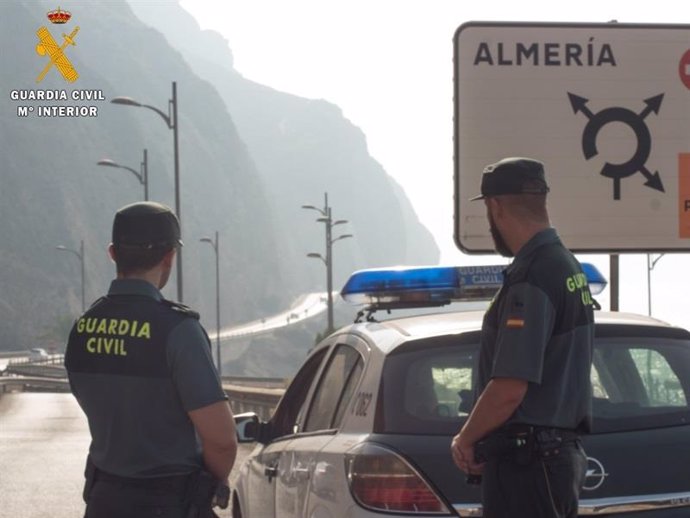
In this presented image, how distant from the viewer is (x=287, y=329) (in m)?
154

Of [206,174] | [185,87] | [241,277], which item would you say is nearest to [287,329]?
[241,277]

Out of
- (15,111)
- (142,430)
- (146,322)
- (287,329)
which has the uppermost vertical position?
(15,111)

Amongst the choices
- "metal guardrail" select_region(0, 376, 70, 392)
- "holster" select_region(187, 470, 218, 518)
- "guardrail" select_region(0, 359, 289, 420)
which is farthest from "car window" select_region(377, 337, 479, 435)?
"metal guardrail" select_region(0, 376, 70, 392)

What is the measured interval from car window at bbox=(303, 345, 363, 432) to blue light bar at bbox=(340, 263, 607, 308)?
307mm

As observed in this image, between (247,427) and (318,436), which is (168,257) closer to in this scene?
(318,436)

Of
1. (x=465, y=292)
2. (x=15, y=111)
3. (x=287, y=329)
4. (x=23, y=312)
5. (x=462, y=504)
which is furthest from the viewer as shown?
(x=287, y=329)

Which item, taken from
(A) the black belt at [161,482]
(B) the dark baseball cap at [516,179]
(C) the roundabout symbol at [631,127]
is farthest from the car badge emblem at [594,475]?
(C) the roundabout symbol at [631,127]

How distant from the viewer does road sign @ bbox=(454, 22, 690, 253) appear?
1012 centimetres

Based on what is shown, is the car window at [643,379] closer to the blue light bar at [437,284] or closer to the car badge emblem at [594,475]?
the car badge emblem at [594,475]

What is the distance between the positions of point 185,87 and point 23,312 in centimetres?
6753

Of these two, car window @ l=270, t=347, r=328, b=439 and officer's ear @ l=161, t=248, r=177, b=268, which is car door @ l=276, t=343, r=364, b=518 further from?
officer's ear @ l=161, t=248, r=177, b=268

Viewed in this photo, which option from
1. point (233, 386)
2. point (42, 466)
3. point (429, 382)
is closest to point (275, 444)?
point (429, 382)

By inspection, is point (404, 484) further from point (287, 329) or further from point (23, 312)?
point (287, 329)

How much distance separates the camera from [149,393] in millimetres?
4234
